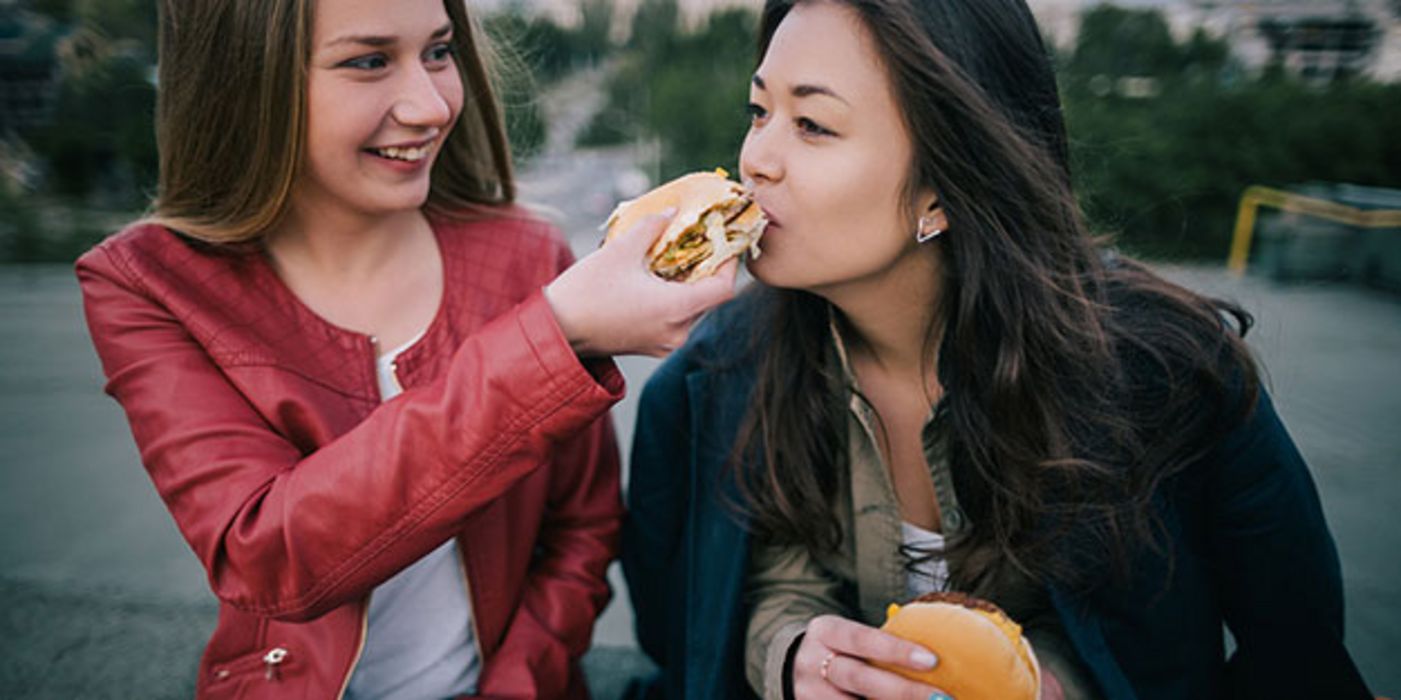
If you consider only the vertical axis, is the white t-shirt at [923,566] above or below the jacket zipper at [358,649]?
below

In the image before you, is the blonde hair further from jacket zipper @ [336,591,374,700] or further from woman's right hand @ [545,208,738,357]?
jacket zipper @ [336,591,374,700]

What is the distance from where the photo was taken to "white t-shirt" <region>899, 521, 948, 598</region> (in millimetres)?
1979

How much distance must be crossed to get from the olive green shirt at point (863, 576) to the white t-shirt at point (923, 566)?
0.03 meters

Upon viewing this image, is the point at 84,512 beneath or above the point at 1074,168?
beneath

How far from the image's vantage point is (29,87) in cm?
1068

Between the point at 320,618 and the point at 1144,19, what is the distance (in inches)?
804

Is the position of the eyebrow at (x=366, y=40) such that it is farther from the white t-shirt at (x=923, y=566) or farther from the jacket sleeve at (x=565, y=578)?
the white t-shirt at (x=923, y=566)

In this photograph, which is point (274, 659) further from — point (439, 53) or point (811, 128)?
point (811, 128)

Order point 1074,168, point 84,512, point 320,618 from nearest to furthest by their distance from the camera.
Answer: point 320,618 → point 1074,168 → point 84,512

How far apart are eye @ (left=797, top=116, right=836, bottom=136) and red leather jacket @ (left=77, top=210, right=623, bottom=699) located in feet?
2.29

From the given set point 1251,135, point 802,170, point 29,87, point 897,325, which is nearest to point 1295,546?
point 897,325

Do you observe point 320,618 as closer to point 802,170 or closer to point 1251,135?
point 802,170

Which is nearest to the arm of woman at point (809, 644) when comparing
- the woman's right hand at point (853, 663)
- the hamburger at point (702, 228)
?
the woman's right hand at point (853, 663)

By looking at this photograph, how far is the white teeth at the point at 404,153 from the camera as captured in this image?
1.75 m
